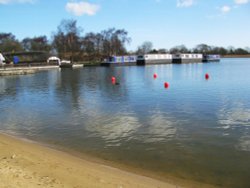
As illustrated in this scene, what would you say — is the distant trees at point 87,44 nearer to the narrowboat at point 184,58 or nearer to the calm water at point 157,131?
the narrowboat at point 184,58

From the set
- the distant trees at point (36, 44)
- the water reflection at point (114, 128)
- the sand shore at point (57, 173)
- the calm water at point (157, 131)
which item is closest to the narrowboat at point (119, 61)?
the distant trees at point (36, 44)

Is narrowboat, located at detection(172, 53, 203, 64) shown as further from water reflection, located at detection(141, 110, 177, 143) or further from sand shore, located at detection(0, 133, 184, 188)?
sand shore, located at detection(0, 133, 184, 188)

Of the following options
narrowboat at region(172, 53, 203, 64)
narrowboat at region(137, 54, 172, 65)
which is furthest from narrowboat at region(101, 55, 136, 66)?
narrowboat at region(172, 53, 203, 64)

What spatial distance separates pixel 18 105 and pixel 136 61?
88.6 metres

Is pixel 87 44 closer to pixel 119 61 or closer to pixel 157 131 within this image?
pixel 119 61

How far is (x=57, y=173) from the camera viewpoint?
766 cm

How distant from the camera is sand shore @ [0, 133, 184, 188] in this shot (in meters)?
6.88

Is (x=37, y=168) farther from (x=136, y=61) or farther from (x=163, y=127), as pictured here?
(x=136, y=61)

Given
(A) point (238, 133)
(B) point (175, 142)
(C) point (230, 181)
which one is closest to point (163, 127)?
(B) point (175, 142)

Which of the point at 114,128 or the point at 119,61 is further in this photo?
the point at 119,61

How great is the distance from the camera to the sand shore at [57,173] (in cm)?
688

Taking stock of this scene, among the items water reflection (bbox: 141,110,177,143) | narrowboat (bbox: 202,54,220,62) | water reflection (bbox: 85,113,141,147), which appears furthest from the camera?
narrowboat (bbox: 202,54,220,62)

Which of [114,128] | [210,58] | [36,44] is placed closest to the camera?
[114,128]

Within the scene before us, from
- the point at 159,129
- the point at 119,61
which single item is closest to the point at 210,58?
the point at 119,61
